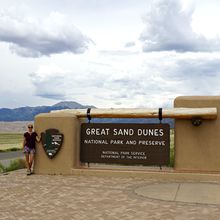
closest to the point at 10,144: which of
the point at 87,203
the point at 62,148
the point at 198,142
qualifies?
the point at 62,148

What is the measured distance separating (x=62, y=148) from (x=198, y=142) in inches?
184

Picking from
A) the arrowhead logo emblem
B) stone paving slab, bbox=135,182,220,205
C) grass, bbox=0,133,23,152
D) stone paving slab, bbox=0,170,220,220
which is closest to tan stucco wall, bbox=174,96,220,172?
stone paving slab, bbox=135,182,220,205

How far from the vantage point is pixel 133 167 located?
15984mm

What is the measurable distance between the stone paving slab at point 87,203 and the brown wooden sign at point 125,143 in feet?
5.11

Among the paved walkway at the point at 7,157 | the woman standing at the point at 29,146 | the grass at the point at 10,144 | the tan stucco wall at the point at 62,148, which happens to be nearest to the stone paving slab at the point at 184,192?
the tan stucco wall at the point at 62,148

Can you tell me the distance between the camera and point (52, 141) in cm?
1529

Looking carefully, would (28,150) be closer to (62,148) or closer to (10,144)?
(62,148)

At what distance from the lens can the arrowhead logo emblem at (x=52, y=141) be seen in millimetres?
15242

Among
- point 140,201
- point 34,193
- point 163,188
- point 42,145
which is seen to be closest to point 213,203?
point 140,201

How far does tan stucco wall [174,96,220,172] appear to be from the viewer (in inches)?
558

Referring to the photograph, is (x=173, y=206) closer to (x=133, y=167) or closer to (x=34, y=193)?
(x=34, y=193)

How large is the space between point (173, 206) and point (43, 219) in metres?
2.89

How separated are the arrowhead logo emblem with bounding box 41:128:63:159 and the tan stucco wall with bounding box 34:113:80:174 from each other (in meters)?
0.13

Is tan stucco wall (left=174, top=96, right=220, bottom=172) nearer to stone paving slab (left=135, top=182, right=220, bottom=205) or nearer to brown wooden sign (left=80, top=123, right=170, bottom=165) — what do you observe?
brown wooden sign (left=80, top=123, right=170, bottom=165)
